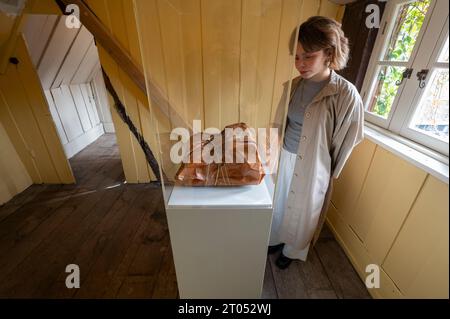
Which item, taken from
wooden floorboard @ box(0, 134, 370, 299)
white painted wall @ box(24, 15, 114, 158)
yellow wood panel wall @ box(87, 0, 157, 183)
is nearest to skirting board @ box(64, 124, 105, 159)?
white painted wall @ box(24, 15, 114, 158)

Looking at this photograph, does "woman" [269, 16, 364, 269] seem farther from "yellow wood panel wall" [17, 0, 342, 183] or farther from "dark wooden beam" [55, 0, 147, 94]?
"dark wooden beam" [55, 0, 147, 94]

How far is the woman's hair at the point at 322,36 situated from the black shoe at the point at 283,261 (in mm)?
1159

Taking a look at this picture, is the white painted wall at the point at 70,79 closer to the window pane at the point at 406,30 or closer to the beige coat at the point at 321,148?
the beige coat at the point at 321,148

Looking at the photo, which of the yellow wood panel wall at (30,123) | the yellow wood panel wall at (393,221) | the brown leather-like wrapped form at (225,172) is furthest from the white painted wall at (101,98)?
the yellow wood panel wall at (393,221)

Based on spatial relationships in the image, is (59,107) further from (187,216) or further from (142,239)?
(187,216)

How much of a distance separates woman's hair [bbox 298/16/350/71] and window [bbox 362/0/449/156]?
1.00 ft

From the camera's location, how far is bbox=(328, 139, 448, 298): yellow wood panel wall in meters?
0.45

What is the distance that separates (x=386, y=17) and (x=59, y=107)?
135 inches

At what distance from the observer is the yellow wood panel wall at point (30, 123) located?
1.71m

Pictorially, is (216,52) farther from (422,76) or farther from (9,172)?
(9,172)

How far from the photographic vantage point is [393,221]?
2.73ft

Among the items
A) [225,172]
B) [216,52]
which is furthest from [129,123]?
[225,172]

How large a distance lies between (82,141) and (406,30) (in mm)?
3703

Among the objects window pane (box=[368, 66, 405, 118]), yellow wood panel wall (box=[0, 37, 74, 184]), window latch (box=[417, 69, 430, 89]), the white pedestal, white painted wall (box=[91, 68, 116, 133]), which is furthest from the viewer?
white painted wall (box=[91, 68, 116, 133])
